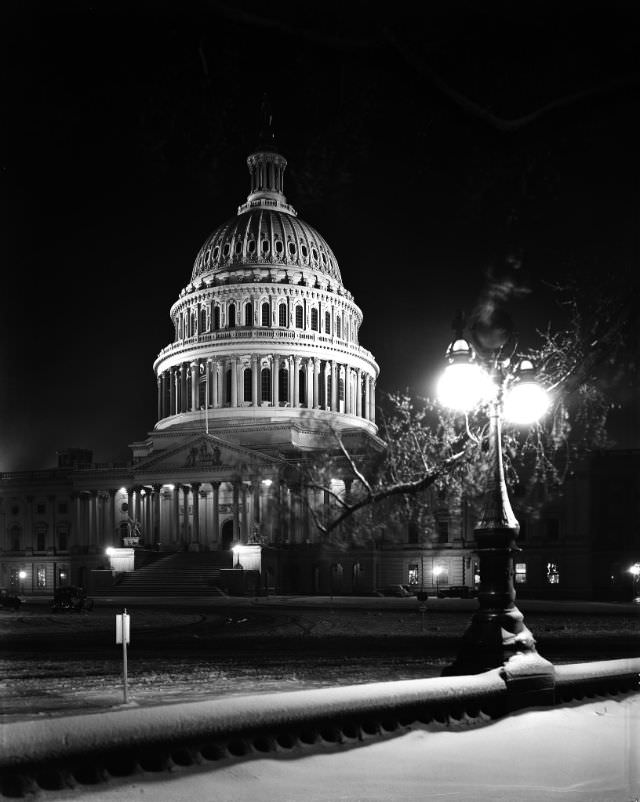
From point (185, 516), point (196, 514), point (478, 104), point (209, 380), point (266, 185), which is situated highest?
point (266, 185)

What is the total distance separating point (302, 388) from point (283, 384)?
7.62 ft

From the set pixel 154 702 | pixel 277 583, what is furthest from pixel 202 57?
pixel 277 583

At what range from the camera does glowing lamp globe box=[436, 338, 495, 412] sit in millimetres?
13773

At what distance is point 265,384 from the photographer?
111 m

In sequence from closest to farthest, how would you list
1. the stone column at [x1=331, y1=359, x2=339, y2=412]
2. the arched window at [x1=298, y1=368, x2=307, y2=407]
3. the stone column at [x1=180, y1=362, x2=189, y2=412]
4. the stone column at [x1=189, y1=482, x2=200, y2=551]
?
the stone column at [x1=189, y1=482, x2=200, y2=551], the arched window at [x1=298, y1=368, x2=307, y2=407], the stone column at [x1=331, y1=359, x2=339, y2=412], the stone column at [x1=180, y1=362, x2=189, y2=412]

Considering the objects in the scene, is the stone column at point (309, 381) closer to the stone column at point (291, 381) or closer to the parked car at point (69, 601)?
the stone column at point (291, 381)

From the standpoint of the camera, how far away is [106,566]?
8562 cm

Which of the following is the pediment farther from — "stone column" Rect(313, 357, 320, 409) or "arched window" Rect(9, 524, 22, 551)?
"arched window" Rect(9, 524, 22, 551)

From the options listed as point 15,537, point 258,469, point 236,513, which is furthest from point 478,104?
point 15,537

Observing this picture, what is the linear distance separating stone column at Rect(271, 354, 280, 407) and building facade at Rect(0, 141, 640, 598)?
16 cm

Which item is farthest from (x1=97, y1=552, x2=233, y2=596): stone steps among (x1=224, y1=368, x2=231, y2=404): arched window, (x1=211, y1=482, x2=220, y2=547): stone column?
(x1=224, y1=368, x2=231, y2=404): arched window

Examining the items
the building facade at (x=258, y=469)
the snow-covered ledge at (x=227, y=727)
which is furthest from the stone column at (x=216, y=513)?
the snow-covered ledge at (x=227, y=727)

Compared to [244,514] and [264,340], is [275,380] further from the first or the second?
[244,514]

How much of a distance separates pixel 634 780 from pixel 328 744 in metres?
2.90
